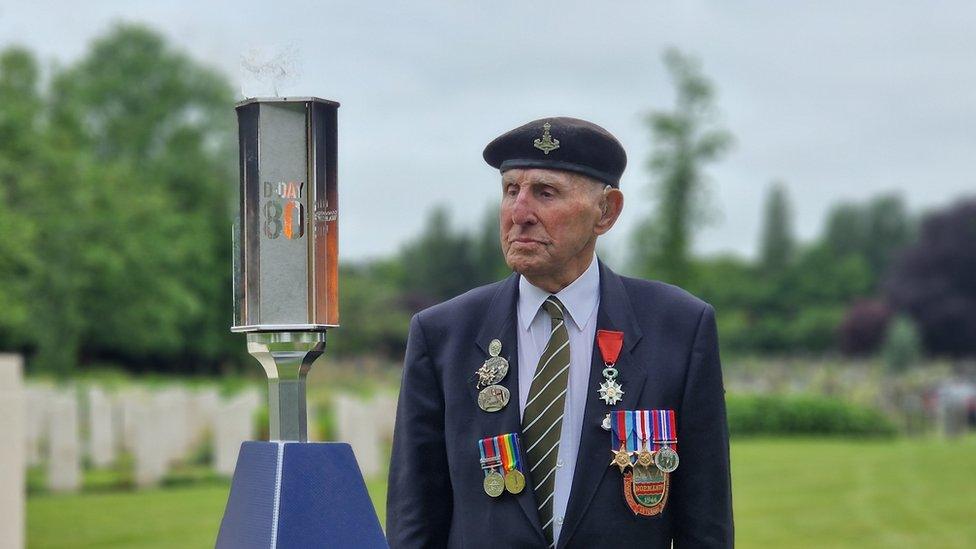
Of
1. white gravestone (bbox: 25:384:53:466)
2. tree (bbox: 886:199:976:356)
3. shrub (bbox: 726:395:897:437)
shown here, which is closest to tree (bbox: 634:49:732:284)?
shrub (bbox: 726:395:897:437)

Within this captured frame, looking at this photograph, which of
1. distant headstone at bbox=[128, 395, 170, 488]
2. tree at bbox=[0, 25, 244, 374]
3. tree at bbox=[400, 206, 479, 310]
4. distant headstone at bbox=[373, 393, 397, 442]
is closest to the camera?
distant headstone at bbox=[128, 395, 170, 488]

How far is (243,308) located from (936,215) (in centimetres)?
6556

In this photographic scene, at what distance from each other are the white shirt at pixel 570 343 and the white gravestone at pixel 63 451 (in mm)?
13516

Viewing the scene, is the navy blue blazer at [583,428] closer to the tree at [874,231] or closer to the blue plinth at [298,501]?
the blue plinth at [298,501]

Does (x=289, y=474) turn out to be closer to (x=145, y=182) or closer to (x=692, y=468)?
(x=692, y=468)

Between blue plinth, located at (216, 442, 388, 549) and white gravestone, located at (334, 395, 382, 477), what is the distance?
14.5 m

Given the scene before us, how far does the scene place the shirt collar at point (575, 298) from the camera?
3.68 metres

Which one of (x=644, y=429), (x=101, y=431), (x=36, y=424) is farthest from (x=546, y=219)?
(x=36, y=424)

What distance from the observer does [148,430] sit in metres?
16.8

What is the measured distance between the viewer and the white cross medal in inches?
141

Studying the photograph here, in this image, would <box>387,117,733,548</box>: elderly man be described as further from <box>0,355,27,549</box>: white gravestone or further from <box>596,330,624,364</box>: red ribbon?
<box>0,355,27,549</box>: white gravestone

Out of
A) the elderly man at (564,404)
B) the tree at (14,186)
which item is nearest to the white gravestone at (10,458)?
the elderly man at (564,404)

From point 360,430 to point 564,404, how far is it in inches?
574

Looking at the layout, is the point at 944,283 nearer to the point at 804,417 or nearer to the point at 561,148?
the point at 804,417
